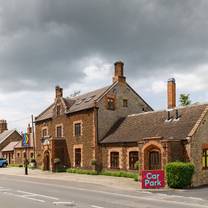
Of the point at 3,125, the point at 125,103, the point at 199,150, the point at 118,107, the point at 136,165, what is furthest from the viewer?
the point at 3,125

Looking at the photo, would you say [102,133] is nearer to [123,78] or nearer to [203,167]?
[123,78]

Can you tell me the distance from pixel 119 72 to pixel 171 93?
7964 mm

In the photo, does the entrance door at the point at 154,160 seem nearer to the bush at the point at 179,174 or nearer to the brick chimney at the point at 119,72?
the bush at the point at 179,174

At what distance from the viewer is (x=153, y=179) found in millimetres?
24250

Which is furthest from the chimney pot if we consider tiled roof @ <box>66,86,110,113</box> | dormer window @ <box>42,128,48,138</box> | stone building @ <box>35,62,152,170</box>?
dormer window @ <box>42,128,48,138</box>

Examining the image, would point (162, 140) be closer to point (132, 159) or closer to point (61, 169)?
point (132, 159)

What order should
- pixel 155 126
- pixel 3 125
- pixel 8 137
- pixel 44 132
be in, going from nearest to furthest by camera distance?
1. pixel 155 126
2. pixel 44 132
3. pixel 8 137
4. pixel 3 125

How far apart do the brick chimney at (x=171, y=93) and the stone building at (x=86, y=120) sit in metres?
6.76

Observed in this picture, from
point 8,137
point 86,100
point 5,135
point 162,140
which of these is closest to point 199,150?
point 162,140

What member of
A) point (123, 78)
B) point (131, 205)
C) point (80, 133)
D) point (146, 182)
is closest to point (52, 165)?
point (80, 133)

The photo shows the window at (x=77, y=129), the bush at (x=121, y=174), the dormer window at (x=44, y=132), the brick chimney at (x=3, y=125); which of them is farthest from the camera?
the brick chimney at (x=3, y=125)

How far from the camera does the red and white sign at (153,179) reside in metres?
24.2

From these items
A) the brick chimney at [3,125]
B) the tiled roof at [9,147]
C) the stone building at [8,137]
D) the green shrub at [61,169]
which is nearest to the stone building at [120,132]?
the green shrub at [61,169]

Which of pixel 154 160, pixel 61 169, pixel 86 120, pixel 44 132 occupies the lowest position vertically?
pixel 61 169
